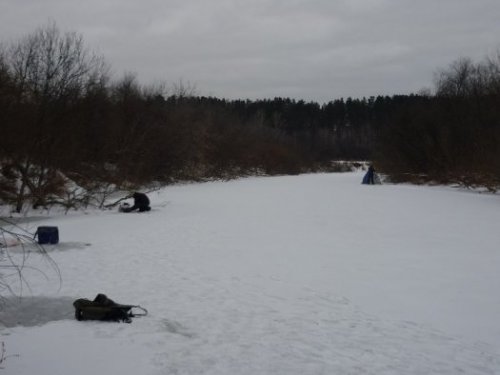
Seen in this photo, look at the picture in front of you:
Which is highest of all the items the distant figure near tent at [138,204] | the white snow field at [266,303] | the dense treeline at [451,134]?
the dense treeline at [451,134]

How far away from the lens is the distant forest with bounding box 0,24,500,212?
19.8 m

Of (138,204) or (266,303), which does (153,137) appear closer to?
(138,204)

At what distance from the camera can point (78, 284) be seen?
809 centimetres

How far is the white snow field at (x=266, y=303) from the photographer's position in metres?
5.11

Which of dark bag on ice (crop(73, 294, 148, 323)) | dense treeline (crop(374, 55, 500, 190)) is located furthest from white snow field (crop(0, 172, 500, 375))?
dense treeline (crop(374, 55, 500, 190))

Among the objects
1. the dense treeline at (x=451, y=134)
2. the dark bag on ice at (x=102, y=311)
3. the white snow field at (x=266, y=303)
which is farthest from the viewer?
the dense treeline at (x=451, y=134)

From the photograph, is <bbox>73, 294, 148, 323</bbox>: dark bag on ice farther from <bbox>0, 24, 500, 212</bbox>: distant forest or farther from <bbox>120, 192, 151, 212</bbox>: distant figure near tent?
<bbox>120, 192, 151, 212</bbox>: distant figure near tent

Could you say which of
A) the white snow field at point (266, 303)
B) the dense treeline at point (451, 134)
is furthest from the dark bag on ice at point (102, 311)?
the dense treeline at point (451, 134)

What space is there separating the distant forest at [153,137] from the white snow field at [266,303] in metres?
3.00

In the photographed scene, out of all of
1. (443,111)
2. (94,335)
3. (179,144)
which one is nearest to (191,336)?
(94,335)

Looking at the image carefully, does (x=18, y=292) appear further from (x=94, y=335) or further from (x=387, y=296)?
(x=387, y=296)

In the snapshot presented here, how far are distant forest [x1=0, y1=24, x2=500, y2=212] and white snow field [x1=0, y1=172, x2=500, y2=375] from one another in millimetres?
3000

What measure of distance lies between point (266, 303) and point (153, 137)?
106 feet

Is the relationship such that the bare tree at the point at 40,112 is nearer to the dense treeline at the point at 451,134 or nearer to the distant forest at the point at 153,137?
the distant forest at the point at 153,137
